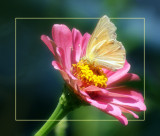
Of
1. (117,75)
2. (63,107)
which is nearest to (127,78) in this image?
(117,75)

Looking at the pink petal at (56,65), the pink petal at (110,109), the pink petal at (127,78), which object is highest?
the pink petal at (56,65)

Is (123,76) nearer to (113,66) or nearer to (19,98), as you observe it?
(113,66)

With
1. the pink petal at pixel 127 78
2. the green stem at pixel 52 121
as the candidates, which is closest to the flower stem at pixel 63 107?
the green stem at pixel 52 121

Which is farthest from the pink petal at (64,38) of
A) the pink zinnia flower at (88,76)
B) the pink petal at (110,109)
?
the pink petal at (110,109)

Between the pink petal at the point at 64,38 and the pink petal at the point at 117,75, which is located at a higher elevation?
the pink petal at the point at 64,38

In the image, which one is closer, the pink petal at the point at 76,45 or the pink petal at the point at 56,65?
the pink petal at the point at 56,65

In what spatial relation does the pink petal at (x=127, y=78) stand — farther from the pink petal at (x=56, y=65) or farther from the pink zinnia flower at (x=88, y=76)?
the pink petal at (x=56, y=65)
